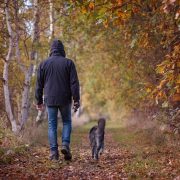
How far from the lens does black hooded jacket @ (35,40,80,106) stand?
8336 mm

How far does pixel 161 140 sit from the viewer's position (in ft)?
39.4

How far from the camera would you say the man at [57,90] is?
27.4ft

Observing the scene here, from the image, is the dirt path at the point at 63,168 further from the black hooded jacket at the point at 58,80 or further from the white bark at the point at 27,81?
the white bark at the point at 27,81

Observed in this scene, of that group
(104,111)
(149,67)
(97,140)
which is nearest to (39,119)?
(149,67)

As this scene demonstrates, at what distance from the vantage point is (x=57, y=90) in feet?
27.4

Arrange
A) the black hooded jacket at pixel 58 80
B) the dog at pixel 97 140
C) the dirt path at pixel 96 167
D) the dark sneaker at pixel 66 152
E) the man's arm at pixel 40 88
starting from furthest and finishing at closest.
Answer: the dog at pixel 97 140 < the man's arm at pixel 40 88 < the black hooded jacket at pixel 58 80 < the dark sneaker at pixel 66 152 < the dirt path at pixel 96 167

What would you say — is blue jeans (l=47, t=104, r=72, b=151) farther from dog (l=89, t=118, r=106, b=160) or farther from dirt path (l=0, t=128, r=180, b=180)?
dog (l=89, t=118, r=106, b=160)

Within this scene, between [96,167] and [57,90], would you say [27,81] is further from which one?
[96,167]

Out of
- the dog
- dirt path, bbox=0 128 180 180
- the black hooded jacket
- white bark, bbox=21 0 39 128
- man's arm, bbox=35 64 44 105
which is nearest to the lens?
dirt path, bbox=0 128 180 180

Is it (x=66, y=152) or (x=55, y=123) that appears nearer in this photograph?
(x=66, y=152)

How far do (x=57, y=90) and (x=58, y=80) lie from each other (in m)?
0.19

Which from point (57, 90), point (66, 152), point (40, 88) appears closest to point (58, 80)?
point (57, 90)

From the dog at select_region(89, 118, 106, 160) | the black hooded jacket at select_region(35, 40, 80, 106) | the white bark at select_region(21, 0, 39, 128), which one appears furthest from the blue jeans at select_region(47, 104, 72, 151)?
the white bark at select_region(21, 0, 39, 128)

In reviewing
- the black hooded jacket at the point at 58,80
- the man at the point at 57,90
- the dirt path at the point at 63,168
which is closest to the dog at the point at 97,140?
the dirt path at the point at 63,168
